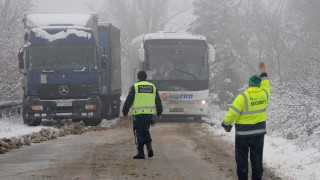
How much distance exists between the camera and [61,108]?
19469 millimetres

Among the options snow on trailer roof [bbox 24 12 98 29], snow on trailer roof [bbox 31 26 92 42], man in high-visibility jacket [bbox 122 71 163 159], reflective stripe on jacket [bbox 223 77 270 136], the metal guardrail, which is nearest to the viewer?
reflective stripe on jacket [bbox 223 77 270 136]

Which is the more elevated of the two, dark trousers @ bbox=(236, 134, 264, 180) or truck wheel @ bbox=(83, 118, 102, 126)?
dark trousers @ bbox=(236, 134, 264, 180)

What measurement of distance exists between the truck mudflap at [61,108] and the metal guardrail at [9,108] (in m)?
1.80

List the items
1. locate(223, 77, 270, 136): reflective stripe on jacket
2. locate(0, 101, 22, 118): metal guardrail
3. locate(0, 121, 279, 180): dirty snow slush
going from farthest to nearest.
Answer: locate(0, 101, 22, 118): metal guardrail
locate(0, 121, 279, 180): dirty snow slush
locate(223, 77, 270, 136): reflective stripe on jacket

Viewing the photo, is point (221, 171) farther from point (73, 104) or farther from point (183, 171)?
point (73, 104)

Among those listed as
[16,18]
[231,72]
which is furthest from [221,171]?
[16,18]

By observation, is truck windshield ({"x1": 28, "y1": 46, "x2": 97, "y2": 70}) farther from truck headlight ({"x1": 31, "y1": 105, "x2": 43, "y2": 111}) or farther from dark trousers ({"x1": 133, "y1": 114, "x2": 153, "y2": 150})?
dark trousers ({"x1": 133, "y1": 114, "x2": 153, "y2": 150})

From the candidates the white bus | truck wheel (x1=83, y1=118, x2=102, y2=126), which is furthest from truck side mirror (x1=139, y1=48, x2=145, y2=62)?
truck wheel (x1=83, y1=118, x2=102, y2=126)

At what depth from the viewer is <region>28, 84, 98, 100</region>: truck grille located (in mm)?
19297

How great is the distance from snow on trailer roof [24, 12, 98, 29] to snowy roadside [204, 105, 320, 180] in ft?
29.7

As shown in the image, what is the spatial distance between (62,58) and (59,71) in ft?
1.52

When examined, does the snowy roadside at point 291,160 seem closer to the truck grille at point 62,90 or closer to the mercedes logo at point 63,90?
the truck grille at point 62,90

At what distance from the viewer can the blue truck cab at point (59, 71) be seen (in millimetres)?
19188

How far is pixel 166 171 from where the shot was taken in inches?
382
